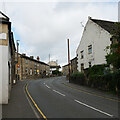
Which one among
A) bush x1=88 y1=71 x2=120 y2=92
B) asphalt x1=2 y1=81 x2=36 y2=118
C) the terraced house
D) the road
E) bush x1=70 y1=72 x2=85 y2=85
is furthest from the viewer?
the terraced house

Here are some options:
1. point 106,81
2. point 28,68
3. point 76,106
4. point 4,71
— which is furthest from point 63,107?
point 28,68

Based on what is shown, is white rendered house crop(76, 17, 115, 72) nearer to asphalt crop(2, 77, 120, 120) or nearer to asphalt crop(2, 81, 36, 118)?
asphalt crop(2, 77, 120, 120)

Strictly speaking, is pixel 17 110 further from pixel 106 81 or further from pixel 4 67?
pixel 106 81

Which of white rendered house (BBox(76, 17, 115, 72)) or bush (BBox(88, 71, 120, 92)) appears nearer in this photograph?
bush (BBox(88, 71, 120, 92))

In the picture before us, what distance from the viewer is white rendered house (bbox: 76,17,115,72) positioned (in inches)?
954

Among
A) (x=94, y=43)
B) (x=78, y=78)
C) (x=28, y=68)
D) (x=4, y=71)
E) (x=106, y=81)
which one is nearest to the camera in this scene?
(x=4, y=71)

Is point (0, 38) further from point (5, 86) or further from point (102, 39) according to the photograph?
point (102, 39)

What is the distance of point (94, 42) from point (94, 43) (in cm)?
18

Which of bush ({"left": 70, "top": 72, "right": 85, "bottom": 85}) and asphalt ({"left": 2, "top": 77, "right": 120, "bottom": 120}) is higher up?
bush ({"left": 70, "top": 72, "right": 85, "bottom": 85})

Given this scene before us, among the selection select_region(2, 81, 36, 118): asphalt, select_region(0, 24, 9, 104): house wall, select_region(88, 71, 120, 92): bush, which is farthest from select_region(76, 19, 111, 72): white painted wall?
select_region(2, 81, 36, 118): asphalt

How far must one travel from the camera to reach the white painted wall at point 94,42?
24.2 meters

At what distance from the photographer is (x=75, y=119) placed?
7.64 meters

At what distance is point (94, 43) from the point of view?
26.5 metres

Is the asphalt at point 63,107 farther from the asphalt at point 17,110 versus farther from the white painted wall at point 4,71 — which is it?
the white painted wall at point 4,71
